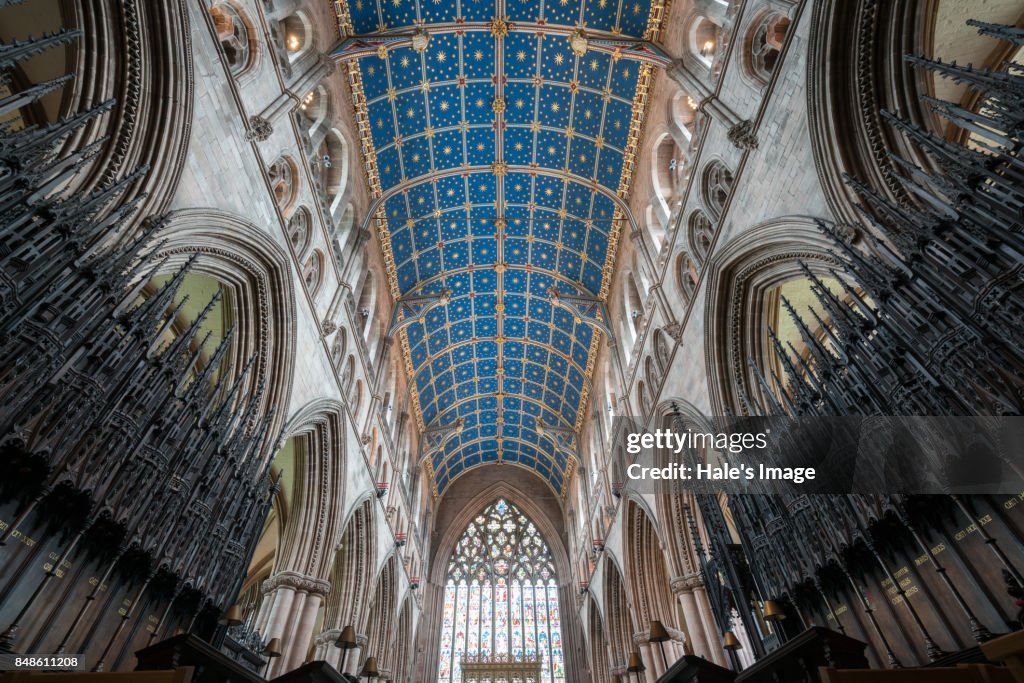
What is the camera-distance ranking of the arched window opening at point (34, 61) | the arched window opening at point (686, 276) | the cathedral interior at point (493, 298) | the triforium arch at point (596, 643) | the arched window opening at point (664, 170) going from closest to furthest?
1. the cathedral interior at point (493, 298)
2. the arched window opening at point (34, 61)
3. the arched window opening at point (686, 276)
4. the arched window opening at point (664, 170)
5. the triforium arch at point (596, 643)

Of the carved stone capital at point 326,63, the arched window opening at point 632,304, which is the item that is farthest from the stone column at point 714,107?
the carved stone capital at point 326,63

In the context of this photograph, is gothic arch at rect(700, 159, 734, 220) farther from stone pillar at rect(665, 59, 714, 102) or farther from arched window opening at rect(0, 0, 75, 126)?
arched window opening at rect(0, 0, 75, 126)

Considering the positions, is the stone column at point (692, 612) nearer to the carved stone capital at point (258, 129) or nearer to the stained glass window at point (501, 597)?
the carved stone capital at point (258, 129)

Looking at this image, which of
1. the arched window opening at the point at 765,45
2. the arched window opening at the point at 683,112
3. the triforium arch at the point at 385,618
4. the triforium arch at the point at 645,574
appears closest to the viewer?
the arched window opening at the point at 765,45

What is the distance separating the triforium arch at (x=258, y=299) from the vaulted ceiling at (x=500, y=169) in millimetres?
4840

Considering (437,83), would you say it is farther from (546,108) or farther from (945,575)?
(945,575)

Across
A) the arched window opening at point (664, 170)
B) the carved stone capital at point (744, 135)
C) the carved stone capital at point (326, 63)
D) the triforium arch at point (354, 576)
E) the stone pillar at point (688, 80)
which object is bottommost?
the triforium arch at point (354, 576)

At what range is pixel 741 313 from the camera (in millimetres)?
9039

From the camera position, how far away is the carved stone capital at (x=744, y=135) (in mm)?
8188

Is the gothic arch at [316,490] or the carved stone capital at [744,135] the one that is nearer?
the carved stone capital at [744,135]

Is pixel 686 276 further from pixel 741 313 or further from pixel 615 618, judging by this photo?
pixel 615 618

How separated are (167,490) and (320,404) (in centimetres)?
470

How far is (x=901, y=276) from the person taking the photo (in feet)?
15.7

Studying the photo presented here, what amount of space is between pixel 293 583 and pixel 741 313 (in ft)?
30.4
